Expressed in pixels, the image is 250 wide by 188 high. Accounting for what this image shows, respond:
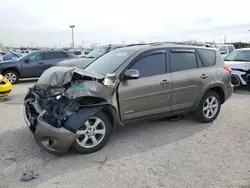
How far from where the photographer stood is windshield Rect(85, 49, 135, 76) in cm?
443

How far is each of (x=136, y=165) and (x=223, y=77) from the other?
3112mm

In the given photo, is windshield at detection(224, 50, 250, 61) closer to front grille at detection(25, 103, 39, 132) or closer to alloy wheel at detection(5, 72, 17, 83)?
front grille at detection(25, 103, 39, 132)

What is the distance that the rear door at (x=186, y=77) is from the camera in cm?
479

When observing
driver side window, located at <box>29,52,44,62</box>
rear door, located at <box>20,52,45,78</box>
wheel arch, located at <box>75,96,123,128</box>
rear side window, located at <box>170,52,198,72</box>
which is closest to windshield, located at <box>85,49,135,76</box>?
wheel arch, located at <box>75,96,123,128</box>

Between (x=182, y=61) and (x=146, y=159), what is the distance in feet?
7.33

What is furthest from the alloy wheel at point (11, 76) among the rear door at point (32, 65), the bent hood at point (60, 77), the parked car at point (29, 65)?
the bent hood at point (60, 77)

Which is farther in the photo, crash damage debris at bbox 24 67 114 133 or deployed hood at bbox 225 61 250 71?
deployed hood at bbox 225 61 250 71

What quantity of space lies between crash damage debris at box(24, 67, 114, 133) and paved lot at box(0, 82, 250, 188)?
1.84 ft

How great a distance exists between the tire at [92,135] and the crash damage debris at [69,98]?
165 millimetres

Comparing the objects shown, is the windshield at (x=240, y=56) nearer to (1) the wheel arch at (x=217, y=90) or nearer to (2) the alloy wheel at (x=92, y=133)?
(1) the wheel arch at (x=217, y=90)

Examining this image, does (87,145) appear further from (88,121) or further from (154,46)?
(154,46)

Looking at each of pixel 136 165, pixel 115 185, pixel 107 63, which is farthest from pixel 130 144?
pixel 107 63

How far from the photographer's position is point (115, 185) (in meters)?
3.02

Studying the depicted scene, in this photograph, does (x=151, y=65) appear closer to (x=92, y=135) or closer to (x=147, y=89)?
(x=147, y=89)
